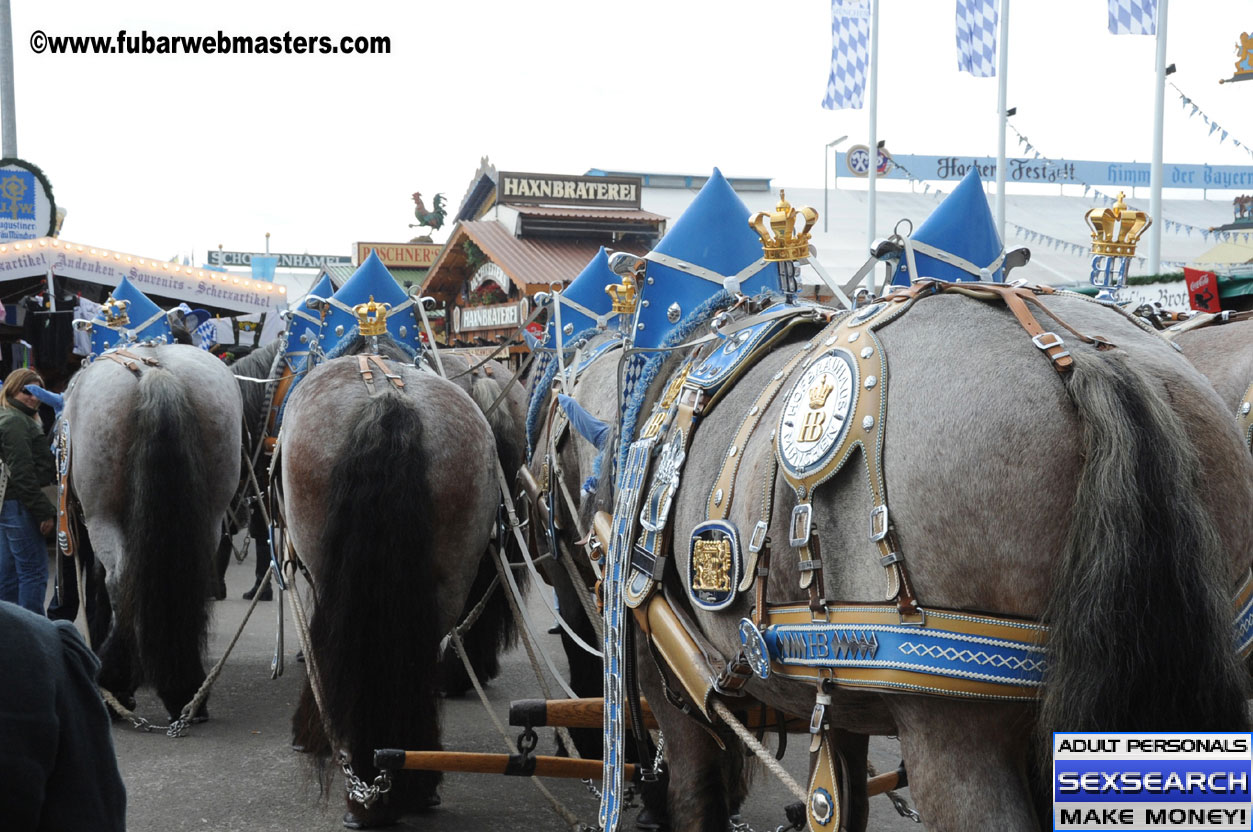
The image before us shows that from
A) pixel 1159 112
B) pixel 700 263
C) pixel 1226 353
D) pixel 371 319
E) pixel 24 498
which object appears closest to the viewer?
pixel 700 263

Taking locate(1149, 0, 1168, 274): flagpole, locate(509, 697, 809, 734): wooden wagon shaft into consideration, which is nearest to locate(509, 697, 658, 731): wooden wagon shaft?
locate(509, 697, 809, 734): wooden wagon shaft

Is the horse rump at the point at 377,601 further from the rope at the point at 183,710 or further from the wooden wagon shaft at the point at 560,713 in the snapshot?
the rope at the point at 183,710

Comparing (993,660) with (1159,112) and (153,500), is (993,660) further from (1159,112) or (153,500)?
(1159,112)

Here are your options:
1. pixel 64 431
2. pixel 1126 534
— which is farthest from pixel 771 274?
pixel 64 431

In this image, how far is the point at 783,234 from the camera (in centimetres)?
299

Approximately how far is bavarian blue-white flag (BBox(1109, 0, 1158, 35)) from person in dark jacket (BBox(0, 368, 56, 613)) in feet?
37.7

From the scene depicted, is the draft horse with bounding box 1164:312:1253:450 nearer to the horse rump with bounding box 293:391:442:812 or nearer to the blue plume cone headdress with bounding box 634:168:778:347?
the blue plume cone headdress with bounding box 634:168:778:347

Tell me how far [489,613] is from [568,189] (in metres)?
17.7

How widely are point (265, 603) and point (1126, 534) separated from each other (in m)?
8.74

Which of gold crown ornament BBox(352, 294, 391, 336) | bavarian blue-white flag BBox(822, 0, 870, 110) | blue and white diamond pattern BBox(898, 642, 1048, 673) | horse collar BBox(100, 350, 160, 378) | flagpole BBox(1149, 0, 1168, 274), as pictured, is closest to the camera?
blue and white diamond pattern BBox(898, 642, 1048, 673)

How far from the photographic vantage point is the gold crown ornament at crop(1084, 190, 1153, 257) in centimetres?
293

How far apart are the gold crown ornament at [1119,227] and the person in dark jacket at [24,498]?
20.8 feet

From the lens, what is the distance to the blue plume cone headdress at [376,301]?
217 inches

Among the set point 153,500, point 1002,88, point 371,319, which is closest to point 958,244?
point 371,319
